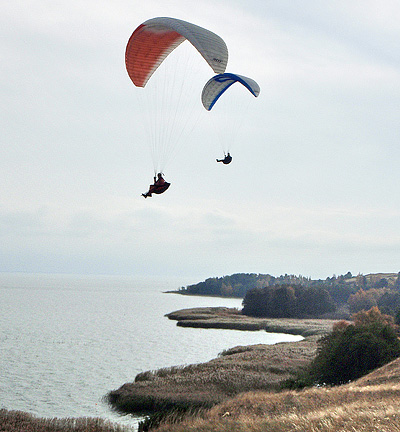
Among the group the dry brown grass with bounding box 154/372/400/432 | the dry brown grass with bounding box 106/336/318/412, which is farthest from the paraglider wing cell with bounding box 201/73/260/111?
the dry brown grass with bounding box 106/336/318/412

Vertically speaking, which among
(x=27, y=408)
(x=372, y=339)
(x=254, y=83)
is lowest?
(x=27, y=408)

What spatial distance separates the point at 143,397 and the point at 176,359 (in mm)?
18453

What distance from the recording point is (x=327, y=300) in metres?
121

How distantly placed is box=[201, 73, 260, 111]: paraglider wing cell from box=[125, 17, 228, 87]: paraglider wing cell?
106 inches

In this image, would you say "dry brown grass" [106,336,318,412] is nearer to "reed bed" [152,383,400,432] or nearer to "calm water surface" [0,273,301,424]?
"calm water surface" [0,273,301,424]

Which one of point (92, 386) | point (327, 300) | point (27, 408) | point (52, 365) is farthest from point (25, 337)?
point (327, 300)

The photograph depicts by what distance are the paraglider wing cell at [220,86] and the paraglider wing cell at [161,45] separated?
2.70 m

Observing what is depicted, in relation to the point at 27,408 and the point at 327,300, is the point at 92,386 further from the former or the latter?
the point at 327,300

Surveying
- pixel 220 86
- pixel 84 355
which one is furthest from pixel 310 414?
pixel 84 355

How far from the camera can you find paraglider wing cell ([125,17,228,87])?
21.5 m

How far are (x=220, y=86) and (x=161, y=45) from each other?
3.88m

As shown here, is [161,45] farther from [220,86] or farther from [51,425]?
[51,425]

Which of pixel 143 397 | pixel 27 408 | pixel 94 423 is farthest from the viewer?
pixel 143 397

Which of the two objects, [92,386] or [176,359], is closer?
[92,386]
